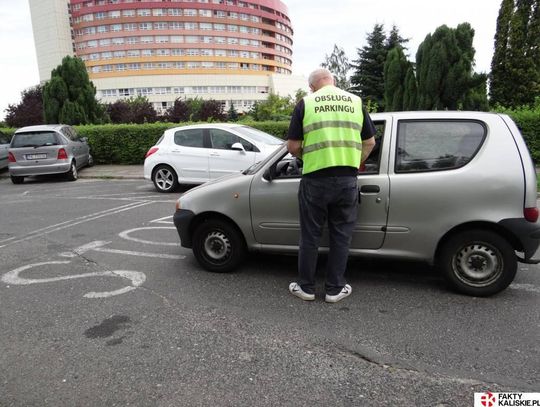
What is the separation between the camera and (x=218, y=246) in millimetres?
4508

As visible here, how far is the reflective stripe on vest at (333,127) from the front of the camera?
342 cm

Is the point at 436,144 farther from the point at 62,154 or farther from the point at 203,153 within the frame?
the point at 62,154

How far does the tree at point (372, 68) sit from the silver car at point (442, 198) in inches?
1356

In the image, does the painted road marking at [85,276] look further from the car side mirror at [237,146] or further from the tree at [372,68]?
the tree at [372,68]

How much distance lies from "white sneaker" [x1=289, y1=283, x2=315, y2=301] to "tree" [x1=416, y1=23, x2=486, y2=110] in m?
13.5

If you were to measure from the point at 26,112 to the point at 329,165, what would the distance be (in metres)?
46.7

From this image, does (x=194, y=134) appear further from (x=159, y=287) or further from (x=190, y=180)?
(x=159, y=287)

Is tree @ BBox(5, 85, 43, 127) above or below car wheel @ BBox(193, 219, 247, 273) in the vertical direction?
above

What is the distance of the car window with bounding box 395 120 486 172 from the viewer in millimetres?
3666

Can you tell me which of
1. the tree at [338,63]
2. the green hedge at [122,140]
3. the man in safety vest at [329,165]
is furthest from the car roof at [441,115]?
the tree at [338,63]

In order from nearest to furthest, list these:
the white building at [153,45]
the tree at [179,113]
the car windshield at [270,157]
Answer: the car windshield at [270,157] < the tree at [179,113] < the white building at [153,45]

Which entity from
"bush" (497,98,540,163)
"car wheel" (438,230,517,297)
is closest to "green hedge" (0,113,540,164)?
"bush" (497,98,540,163)

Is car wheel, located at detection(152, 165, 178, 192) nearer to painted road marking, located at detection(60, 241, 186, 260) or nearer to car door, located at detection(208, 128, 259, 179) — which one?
car door, located at detection(208, 128, 259, 179)

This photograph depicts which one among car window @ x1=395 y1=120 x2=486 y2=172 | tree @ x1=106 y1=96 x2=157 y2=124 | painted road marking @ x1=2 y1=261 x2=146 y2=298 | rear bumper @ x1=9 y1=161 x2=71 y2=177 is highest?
tree @ x1=106 y1=96 x2=157 y2=124
